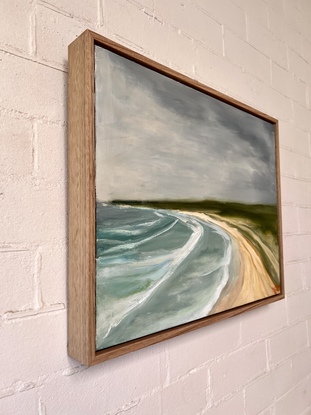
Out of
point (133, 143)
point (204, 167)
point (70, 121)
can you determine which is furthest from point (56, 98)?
point (204, 167)

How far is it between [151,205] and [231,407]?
0.60 metres

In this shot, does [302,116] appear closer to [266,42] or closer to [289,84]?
[289,84]

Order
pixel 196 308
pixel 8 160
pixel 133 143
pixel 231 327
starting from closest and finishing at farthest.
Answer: pixel 8 160
pixel 133 143
pixel 196 308
pixel 231 327

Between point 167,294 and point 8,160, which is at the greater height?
point 8,160

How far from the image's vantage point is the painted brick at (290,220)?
1.22 m

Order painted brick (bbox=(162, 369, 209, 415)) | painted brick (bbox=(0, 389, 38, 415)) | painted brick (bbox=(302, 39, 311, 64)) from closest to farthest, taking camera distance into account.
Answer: painted brick (bbox=(0, 389, 38, 415)) < painted brick (bbox=(162, 369, 209, 415)) < painted brick (bbox=(302, 39, 311, 64))

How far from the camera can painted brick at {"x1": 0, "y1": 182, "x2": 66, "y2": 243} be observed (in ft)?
1.84

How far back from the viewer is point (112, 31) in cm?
74

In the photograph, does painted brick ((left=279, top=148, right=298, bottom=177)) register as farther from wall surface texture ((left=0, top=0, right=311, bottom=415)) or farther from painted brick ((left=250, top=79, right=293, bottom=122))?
painted brick ((left=250, top=79, right=293, bottom=122))

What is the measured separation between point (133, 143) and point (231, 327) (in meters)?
0.57

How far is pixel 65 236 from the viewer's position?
631 mm

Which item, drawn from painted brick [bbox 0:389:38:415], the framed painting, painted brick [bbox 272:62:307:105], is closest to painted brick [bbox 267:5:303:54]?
painted brick [bbox 272:62:307:105]

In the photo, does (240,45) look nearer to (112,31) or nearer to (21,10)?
(112,31)

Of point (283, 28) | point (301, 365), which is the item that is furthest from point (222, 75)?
point (301, 365)
